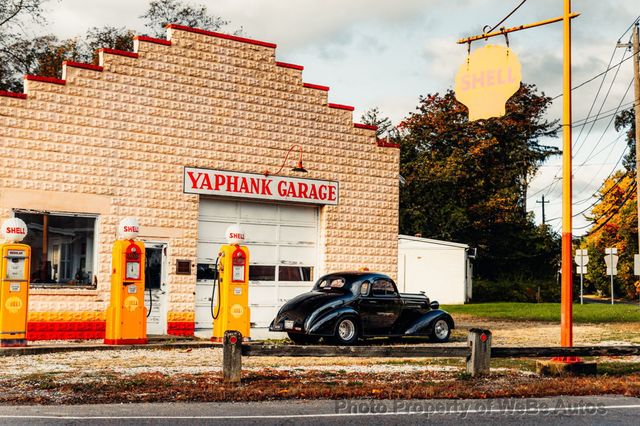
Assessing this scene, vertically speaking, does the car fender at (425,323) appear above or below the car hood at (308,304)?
below

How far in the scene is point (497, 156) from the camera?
192 ft

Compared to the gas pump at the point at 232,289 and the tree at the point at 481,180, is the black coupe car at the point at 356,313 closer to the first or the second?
the gas pump at the point at 232,289

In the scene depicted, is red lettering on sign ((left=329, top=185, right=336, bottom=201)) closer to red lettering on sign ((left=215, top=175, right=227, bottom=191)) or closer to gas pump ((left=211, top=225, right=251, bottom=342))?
red lettering on sign ((left=215, top=175, right=227, bottom=191))

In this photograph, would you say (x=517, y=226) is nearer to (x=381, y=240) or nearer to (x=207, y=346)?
(x=381, y=240)

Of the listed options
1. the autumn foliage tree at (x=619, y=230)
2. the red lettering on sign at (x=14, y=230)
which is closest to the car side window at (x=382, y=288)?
the red lettering on sign at (x=14, y=230)

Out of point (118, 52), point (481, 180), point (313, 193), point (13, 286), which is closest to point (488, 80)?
point (313, 193)

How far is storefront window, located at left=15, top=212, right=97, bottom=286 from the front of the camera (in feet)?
60.7

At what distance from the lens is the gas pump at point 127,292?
17109 mm

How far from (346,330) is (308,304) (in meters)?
0.93

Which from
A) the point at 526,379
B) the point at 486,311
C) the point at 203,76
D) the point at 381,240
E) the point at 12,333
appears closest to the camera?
the point at 526,379

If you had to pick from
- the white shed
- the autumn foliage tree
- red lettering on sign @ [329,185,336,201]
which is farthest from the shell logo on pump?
the autumn foliage tree

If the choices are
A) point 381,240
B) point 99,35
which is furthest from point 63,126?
point 99,35

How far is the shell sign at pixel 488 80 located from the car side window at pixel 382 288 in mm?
4783

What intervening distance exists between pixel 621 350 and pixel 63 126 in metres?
12.1
